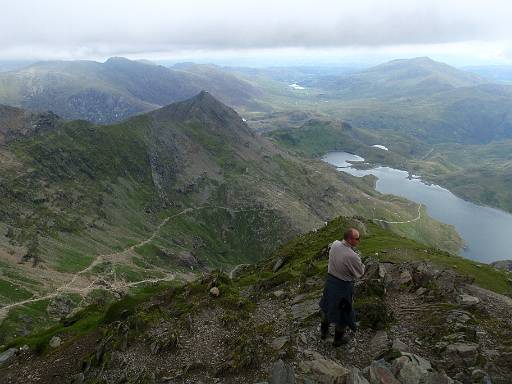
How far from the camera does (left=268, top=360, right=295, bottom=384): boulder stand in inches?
853

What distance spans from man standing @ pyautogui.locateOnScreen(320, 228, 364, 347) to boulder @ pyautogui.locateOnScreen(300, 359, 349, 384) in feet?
6.78

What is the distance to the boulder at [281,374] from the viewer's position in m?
21.7

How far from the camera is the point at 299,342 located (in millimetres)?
25688

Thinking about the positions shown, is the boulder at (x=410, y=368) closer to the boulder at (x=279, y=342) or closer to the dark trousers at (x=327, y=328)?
the dark trousers at (x=327, y=328)

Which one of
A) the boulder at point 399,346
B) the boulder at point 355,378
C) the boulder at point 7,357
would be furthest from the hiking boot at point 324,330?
the boulder at point 7,357

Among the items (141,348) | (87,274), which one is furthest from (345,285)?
(87,274)

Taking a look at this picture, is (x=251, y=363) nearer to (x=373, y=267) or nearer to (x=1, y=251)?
(x=373, y=267)

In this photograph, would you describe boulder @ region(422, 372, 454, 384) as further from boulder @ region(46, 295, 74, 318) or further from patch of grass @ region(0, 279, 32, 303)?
patch of grass @ region(0, 279, 32, 303)

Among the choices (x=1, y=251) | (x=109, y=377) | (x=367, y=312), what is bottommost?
(x=1, y=251)

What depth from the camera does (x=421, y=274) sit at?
33.9 m

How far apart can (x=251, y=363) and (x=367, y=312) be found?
780cm

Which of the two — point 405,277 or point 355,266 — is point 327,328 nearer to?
point 355,266

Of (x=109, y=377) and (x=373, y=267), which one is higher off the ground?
(x=373, y=267)

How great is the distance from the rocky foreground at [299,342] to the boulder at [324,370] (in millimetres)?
56
